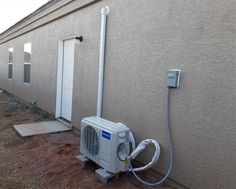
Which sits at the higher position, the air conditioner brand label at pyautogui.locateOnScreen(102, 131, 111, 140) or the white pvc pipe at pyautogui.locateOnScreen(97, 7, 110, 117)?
the white pvc pipe at pyautogui.locateOnScreen(97, 7, 110, 117)

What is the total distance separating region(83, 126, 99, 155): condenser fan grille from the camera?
3.51 metres

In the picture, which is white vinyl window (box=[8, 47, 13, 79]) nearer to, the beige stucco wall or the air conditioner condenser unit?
the beige stucco wall

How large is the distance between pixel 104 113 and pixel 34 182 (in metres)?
1.67

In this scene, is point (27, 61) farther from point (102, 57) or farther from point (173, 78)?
point (173, 78)

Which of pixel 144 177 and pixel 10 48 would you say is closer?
pixel 144 177

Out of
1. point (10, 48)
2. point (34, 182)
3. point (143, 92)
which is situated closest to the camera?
point (34, 182)

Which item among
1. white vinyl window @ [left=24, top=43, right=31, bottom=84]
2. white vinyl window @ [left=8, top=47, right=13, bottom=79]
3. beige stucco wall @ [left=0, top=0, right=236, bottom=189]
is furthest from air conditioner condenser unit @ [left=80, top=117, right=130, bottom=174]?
white vinyl window @ [left=8, top=47, right=13, bottom=79]

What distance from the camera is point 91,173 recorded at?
3600mm

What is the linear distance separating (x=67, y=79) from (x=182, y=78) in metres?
3.85

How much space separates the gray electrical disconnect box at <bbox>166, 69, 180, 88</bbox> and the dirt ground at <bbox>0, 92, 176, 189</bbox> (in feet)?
4.20

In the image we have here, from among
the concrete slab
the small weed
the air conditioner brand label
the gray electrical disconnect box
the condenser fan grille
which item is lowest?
the small weed

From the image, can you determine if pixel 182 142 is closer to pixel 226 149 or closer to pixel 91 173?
pixel 226 149

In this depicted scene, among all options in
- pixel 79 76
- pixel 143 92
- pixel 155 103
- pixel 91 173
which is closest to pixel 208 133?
pixel 155 103

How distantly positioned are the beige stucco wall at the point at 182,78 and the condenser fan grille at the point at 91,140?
0.64 m
